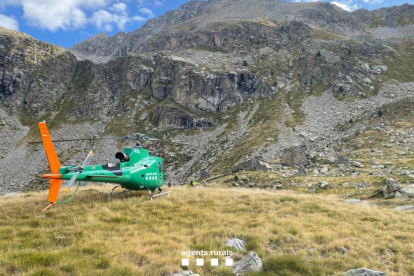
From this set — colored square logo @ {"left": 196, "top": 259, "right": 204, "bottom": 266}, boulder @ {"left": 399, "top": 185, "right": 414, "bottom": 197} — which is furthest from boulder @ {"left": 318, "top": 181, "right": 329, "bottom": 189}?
colored square logo @ {"left": 196, "top": 259, "right": 204, "bottom": 266}

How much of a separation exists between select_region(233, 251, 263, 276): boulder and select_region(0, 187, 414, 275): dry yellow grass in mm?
268

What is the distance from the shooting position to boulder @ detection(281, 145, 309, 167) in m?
35.8

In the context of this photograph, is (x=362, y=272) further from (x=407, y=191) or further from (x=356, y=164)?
(x=356, y=164)

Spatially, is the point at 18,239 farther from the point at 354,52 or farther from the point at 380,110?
the point at 354,52

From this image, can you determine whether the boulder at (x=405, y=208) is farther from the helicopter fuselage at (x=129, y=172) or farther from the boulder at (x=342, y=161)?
the boulder at (x=342, y=161)

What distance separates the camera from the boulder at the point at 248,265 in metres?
6.72

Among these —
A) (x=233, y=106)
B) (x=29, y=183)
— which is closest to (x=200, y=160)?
(x=233, y=106)

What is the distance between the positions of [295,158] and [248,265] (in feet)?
103

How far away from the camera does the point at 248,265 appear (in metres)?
6.85

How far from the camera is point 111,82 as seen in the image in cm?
12094

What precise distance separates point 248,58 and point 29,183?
101 m

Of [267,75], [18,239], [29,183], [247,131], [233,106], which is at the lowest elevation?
[29,183]

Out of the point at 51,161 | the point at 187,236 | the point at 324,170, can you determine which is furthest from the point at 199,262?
the point at 324,170

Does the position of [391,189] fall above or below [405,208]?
above
